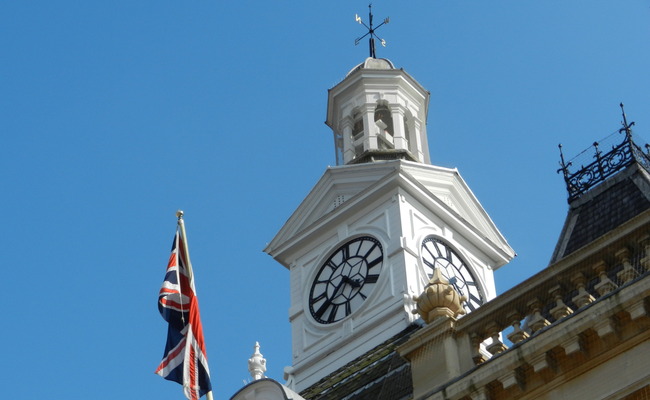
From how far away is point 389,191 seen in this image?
137 ft

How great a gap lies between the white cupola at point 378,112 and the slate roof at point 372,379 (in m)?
9.27

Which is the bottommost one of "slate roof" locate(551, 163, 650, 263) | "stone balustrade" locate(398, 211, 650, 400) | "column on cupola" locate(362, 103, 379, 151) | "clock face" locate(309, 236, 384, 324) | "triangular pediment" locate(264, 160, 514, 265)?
"stone balustrade" locate(398, 211, 650, 400)

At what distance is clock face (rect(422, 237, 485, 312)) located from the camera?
41094 mm

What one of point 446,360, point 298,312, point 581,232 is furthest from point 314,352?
point 446,360

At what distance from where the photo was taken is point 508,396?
2150 cm

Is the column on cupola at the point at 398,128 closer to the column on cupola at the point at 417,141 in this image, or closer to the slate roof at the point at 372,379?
the column on cupola at the point at 417,141

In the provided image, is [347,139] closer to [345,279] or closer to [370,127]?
[370,127]

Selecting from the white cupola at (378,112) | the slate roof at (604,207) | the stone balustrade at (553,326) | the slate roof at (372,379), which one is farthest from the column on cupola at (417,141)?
the stone balustrade at (553,326)

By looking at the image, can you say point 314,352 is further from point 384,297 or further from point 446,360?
point 446,360

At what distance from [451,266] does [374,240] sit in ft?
7.47

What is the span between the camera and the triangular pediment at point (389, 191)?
41.7m

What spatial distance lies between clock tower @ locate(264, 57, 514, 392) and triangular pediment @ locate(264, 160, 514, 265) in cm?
3

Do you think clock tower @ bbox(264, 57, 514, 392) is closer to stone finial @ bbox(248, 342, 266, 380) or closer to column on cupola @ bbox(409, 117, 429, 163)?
column on cupola @ bbox(409, 117, 429, 163)

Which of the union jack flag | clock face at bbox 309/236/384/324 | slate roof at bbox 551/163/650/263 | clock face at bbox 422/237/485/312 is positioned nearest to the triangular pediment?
clock face at bbox 422/237/485/312
